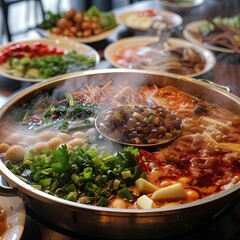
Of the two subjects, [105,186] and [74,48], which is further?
[74,48]

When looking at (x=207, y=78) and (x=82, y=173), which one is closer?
(x=82, y=173)

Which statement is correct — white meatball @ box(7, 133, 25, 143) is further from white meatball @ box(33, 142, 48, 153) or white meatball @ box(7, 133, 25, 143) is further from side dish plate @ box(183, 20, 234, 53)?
side dish plate @ box(183, 20, 234, 53)

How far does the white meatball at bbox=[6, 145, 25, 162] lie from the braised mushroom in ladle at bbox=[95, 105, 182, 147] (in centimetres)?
40

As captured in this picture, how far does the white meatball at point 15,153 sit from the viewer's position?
1772mm

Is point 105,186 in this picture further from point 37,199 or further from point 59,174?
point 37,199

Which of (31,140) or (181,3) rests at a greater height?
(31,140)

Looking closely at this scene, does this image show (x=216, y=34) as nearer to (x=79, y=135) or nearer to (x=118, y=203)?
(x=79, y=135)

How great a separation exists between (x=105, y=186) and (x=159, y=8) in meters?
3.02

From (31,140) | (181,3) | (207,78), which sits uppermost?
(31,140)

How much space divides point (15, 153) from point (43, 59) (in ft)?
3.97

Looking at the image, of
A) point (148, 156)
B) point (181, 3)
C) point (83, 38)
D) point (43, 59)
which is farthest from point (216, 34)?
point (148, 156)

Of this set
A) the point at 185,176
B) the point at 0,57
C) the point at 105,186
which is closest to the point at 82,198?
the point at 105,186

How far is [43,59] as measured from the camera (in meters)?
2.84

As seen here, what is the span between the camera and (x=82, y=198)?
1.56 meters
